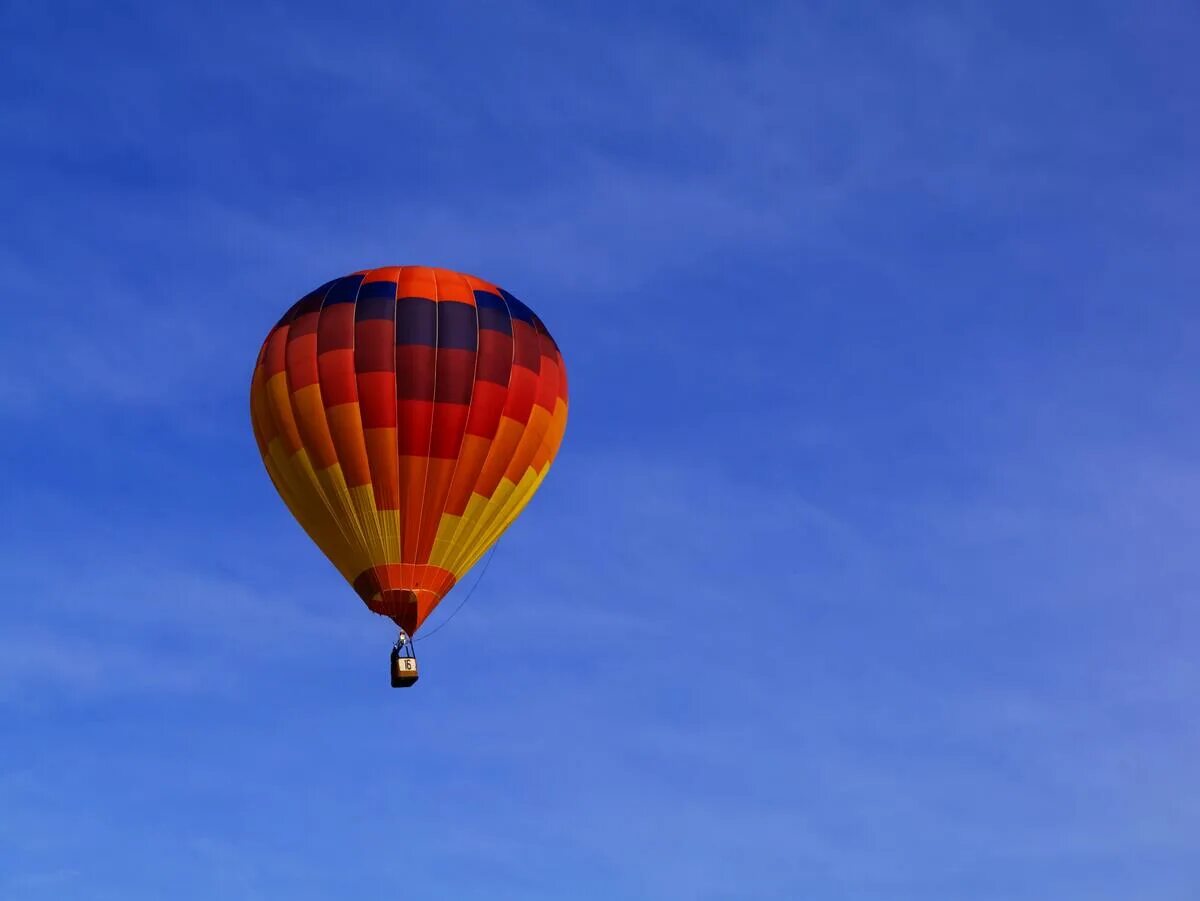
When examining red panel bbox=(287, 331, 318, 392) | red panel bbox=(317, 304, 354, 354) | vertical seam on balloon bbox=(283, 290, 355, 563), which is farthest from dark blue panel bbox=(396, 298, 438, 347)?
vertical seam on balloon bbox=(283, 290, 355, 563)

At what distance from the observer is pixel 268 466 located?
164 feet

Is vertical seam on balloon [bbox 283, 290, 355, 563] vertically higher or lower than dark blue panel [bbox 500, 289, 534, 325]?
lower

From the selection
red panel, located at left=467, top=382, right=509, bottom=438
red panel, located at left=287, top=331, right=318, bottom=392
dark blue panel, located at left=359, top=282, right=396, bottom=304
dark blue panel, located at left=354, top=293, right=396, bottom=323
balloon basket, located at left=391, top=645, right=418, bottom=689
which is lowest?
balloon basket, located at left=391, top=645, right=418, bottom=689

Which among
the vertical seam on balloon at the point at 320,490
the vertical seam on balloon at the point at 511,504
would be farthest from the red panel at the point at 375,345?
the vertical seam on balloon at the point at 511,504

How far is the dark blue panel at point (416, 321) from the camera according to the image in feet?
160

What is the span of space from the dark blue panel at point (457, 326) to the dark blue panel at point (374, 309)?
1.15 meters

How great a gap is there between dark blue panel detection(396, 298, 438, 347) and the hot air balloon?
33 mm

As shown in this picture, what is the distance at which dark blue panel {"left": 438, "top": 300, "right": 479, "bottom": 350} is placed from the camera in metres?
48.9

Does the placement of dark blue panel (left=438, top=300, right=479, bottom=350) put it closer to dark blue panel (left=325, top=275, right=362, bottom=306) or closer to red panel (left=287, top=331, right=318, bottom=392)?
dark blue panel (left=325, top=275, right=362, bottom=306)

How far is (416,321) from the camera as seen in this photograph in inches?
1929

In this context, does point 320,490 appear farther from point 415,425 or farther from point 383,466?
point 415,425

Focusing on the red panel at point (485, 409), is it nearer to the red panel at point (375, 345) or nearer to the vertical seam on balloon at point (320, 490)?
the red panel at point (375, 345)

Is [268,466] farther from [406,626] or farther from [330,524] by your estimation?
[406,626]

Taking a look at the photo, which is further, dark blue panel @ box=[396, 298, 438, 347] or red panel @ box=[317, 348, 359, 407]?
dark blue panel @ box=[396, 298, 438, 347]
